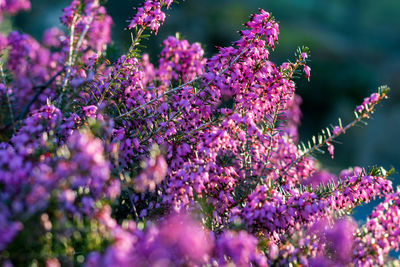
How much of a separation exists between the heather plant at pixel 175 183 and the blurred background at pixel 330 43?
115 inches

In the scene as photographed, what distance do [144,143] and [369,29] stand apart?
30.3m

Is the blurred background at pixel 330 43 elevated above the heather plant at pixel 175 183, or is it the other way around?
the blurred background at pixel 330 43

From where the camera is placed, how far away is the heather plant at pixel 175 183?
7.18 ft

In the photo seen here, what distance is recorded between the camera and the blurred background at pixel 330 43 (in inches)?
554

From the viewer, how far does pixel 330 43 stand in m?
23.3

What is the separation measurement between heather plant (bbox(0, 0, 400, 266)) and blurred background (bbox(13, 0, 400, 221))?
2.93 metres

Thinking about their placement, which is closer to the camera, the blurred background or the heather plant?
the heather plant

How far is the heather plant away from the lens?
2.19m

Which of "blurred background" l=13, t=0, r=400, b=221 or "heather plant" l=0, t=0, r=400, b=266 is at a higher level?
"blurred background" l=13, t=0, r=400, b=221

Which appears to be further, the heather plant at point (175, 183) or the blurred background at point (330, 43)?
the blurred background at point (330, 43)

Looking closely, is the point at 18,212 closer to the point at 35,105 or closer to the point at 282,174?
the point at 282,174

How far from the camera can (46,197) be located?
6.84 ft

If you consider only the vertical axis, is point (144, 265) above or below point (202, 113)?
below

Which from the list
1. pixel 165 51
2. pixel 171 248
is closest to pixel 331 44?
pixel 165 51
